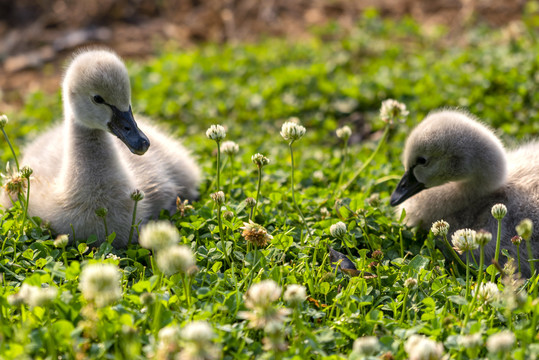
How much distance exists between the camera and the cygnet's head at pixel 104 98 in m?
3.55

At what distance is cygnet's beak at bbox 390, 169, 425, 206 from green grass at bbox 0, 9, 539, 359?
13cm

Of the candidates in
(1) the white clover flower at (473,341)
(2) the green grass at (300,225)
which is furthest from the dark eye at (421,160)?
(1) the white clover flower at (473,341)

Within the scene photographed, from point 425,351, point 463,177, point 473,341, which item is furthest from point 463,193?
point 425,351

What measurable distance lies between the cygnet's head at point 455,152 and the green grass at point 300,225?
0.41 m

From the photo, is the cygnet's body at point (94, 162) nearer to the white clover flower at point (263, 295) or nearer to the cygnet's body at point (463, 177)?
the white clover flower at point (263, 295)

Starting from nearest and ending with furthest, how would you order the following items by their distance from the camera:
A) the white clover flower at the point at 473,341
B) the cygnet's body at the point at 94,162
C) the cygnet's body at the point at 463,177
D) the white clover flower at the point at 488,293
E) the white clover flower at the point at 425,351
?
the white clover flower at the point at 425,351
the white clover flower at the point at 473,341
the white clover flower at the point at 488,293
the cygnet's body at the point at 94,162
the cygnet's body at the point at 463,177

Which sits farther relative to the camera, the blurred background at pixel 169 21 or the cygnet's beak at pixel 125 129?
the blurred background at pixel 169 21

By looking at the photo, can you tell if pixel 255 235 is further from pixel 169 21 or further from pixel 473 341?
pixel 169 21

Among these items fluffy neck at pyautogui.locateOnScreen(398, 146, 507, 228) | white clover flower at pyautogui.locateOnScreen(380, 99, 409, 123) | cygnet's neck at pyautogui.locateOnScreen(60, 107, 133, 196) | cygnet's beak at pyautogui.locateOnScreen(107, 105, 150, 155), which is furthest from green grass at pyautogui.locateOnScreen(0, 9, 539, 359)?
cygnet's beak at pyautogui.locateOnScreen(107, 105, 150, 155)

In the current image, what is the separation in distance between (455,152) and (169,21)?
6585 millimetres

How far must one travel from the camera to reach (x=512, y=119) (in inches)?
218

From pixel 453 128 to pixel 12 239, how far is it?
2.65m

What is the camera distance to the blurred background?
27.5 feet

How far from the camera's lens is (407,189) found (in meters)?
3.92
